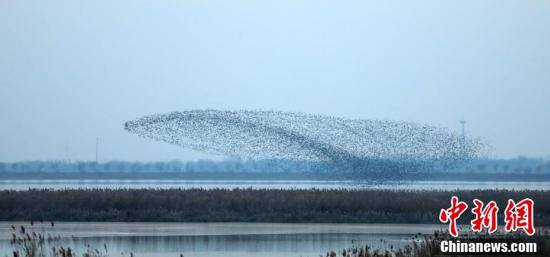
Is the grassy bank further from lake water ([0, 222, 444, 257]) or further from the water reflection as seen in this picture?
the water reflection

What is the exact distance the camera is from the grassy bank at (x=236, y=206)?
3891cm

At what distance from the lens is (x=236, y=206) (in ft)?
136

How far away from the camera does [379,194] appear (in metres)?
44.1

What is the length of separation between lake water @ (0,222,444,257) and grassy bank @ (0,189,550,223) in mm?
2591

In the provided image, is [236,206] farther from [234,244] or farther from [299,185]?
[299,185]

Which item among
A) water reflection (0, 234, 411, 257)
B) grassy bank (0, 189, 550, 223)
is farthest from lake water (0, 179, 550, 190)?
water reflection (0, 234, 411, 257)

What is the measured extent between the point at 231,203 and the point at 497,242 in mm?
21281

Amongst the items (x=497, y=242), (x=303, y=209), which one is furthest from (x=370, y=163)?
(x=497, y=242)

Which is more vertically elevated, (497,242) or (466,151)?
(466,151)

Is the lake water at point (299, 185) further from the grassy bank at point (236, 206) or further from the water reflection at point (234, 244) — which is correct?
the water reflection at point (234, 244)

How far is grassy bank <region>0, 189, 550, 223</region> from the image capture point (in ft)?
128

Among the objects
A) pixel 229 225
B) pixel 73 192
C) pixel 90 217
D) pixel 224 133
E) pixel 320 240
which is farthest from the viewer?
pixel 224 133

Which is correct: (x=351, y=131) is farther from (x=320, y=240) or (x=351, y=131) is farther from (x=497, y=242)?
(x=497, y=242)

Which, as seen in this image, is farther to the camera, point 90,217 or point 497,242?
point 90,217
